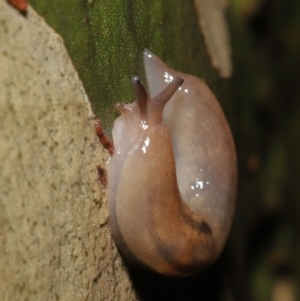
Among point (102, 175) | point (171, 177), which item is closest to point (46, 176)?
point (102, 175)

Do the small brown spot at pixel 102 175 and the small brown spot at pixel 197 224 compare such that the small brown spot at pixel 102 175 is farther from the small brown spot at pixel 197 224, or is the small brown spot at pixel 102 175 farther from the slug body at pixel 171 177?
the small brown spot at pixel 197 224

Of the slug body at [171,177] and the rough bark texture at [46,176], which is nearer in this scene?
the rough bark texture at [46,176]

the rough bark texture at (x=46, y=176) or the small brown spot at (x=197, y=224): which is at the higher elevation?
the rough bark texture at (x=46, y=176)

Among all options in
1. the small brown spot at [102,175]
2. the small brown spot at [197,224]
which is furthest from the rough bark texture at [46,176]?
the small brown spot at [197,224]

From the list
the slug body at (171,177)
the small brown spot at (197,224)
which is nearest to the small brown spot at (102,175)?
the slug body at (171,177)

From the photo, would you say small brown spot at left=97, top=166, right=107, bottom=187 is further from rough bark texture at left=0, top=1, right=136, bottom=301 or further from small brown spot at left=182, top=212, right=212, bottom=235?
small brown spot at left=182, top=212, right=212, bottom=235

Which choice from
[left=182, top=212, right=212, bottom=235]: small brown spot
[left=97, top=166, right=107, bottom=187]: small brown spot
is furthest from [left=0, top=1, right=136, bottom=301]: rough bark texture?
[left=182, top=212, right=212, bottom=235]: small brown spot
